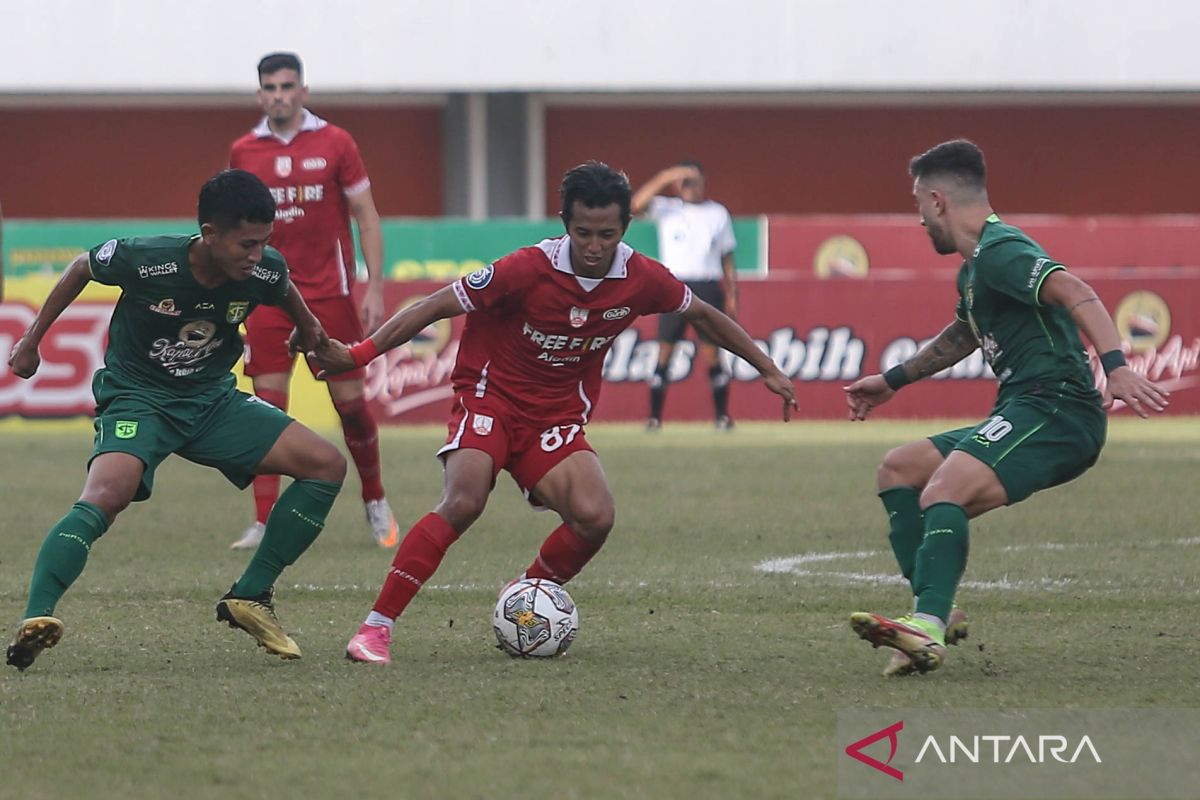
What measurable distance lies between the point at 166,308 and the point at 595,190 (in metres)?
1.42

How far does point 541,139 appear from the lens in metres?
28.9

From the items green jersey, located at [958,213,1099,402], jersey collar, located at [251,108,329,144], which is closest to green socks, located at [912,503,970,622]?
green jersey, located at [958,213,1099,402]

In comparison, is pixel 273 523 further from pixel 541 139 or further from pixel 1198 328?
pixel 541 139

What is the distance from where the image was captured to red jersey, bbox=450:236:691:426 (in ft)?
20.9

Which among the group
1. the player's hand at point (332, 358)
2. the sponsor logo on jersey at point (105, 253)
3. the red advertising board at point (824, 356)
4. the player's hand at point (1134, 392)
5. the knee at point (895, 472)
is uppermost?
the sponsor logo on jersey at point (105, 253)

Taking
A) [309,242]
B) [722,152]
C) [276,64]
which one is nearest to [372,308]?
[309,242]

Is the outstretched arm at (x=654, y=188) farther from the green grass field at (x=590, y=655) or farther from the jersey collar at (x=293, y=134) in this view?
the jersey collar at (x=293, y=134)

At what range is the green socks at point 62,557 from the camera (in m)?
5.91

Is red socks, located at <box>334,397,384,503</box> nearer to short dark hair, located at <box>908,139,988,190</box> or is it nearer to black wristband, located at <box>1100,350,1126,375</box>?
short dark hair, located at <box>908,139,988,190</box>

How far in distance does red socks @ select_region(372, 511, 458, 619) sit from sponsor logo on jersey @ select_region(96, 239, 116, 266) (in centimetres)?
129

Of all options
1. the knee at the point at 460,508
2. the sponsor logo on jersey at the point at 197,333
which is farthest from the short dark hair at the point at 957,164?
the sponsor logo on jersey at the point at 197,333

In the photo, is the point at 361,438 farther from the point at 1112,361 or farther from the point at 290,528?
the point at 1112,361

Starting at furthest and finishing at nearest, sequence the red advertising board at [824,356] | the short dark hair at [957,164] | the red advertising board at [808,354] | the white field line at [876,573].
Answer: the red advertising board at [824,356], the red advertising board at [808,354], the white field line at [876,573], the short dark hair at [957,164]

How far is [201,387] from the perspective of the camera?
6.46m
